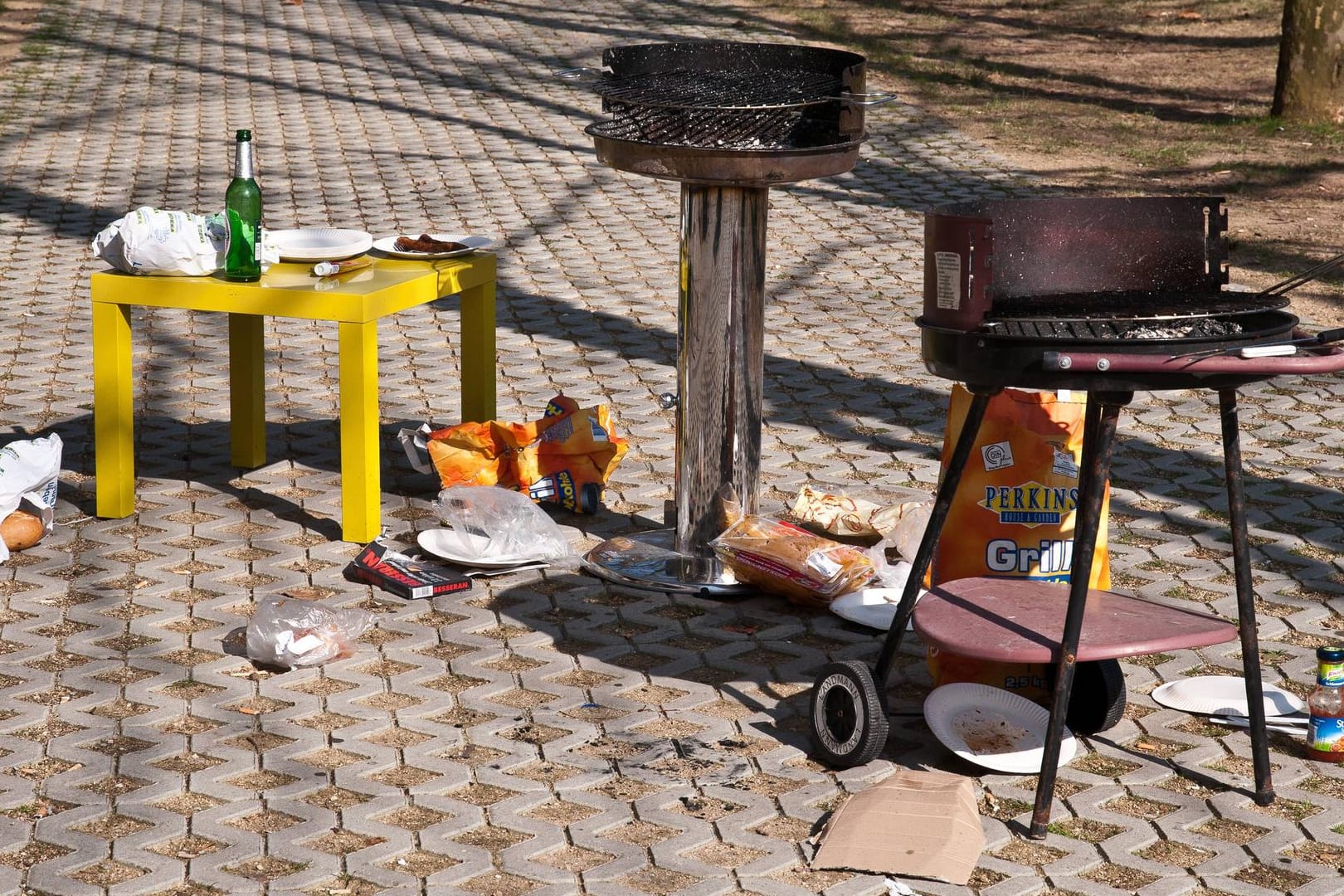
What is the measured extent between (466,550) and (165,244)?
48.7 inches

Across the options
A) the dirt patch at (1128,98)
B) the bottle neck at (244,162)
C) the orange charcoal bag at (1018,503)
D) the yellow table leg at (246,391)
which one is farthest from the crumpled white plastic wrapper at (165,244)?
the dirt patch at (1128,98)

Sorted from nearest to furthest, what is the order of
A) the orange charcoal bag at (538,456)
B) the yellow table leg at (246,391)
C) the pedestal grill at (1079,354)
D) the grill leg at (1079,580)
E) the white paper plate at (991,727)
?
the pedestal grill at (1079,354), the grill leg at (1079,580), the white paper plate at (991,727), the orange charcoal bag at (538,456), the yellow table leg at (246,391)

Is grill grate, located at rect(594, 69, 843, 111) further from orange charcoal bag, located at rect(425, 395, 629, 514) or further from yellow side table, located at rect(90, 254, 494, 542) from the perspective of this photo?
orange charcoal bag, located at rect(425, 395, 629, 514)

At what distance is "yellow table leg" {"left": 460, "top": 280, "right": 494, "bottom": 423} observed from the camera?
554 cm

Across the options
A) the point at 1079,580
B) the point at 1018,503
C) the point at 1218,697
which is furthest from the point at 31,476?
the point at 1218,697

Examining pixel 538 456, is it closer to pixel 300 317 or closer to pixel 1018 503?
pixel 300 317

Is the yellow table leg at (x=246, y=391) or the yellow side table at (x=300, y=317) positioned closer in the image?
the yellow side table at (x=300, y=317)

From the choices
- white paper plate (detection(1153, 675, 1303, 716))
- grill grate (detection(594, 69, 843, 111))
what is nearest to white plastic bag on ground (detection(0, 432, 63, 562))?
grill grate (detection(594, 69, 843, 111))

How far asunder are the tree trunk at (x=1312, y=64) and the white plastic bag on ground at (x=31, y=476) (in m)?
9.12

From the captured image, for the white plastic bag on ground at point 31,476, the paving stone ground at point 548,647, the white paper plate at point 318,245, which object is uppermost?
the white paper plate at point 318,245

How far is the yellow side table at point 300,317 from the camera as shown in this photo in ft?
15.8

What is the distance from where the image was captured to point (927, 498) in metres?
5.37

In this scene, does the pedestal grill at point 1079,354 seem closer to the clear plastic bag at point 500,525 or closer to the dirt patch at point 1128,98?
the clear plastic bag at point 500,525

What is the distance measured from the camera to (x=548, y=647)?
439 centimetres
